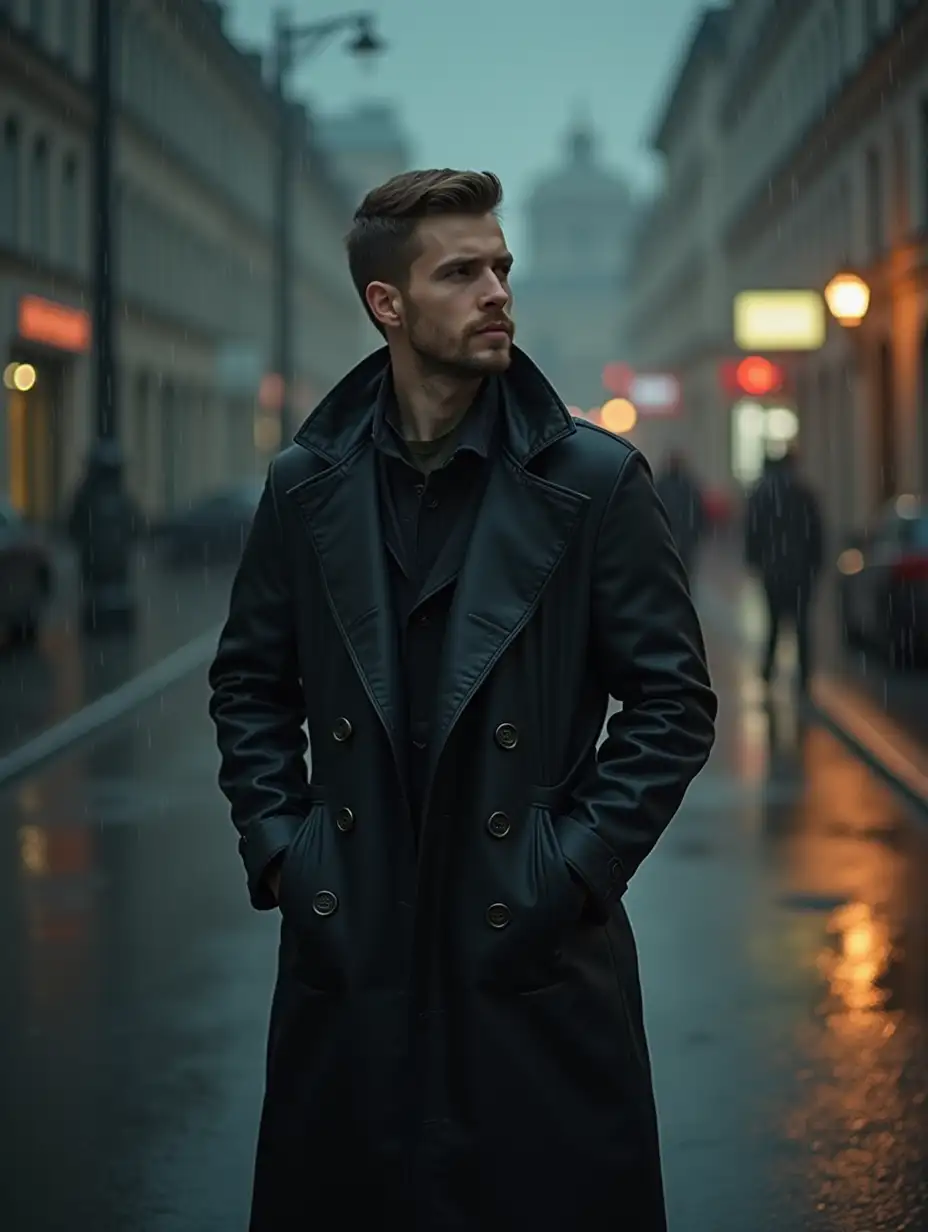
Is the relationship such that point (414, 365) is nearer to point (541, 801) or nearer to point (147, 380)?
point (541, 801)

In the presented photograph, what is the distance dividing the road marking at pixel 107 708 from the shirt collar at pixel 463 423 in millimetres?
9486

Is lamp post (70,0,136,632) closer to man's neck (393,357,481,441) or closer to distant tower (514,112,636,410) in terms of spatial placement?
man's neck (393,357,481,441)

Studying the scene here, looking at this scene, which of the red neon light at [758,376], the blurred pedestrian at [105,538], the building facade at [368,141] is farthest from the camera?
the building facade at [368,141]

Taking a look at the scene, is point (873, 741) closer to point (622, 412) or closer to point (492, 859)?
point (492, 859)

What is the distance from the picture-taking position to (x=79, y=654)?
2131 cm

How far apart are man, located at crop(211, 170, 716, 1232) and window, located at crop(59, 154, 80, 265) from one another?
4145cm

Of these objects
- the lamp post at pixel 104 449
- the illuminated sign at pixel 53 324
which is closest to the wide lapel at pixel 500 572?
the lamp post at pixel 104 449

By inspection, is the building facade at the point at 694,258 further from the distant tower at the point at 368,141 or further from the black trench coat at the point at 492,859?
the black trench coat at the point at 492,859

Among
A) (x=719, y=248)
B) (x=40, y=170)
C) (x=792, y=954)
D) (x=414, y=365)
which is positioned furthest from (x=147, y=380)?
(x=414, y=365)

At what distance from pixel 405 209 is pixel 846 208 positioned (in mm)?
40748

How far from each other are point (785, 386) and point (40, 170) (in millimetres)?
15452

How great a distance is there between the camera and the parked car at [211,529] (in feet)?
135

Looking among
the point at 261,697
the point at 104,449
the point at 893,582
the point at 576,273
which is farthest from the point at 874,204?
the point at 576,273

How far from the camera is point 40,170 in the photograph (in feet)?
138
